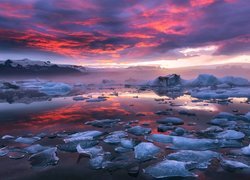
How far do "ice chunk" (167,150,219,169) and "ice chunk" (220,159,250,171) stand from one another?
30 centimetres

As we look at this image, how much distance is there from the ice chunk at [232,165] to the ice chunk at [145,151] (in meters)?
1.42

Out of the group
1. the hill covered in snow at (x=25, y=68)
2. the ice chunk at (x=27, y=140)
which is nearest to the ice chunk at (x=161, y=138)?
the ice chunk at (x=27, y=140)

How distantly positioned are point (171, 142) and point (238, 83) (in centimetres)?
2522

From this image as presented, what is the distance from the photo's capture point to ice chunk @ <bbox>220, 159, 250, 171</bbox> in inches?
188

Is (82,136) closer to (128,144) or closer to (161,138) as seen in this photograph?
(128,144)

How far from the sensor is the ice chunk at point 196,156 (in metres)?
5.08

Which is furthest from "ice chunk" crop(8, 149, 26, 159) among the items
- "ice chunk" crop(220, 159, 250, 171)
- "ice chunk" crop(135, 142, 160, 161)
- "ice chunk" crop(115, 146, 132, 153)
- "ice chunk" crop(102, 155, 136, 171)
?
"ice chunk" crop(220, 159, 250, 171)

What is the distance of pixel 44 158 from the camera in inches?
210

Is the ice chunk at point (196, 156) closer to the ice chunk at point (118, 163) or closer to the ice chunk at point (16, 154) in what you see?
the ice chunk at point (118, 163)

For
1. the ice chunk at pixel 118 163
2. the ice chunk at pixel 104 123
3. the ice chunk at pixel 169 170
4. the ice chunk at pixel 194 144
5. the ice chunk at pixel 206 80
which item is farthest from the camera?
the ice chunk at pixel 206 80

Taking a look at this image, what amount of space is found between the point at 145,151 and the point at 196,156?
3.56 feet

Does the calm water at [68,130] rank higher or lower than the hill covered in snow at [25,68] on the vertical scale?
lower

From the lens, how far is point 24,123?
9.30 meters

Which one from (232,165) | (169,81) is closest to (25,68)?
(169,81)
